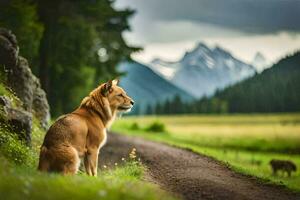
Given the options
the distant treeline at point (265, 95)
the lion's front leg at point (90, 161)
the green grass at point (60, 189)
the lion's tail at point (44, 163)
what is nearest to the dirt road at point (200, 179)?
the lion's front leg at point (90, 161)

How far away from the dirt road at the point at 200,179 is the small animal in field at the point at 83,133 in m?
2.18

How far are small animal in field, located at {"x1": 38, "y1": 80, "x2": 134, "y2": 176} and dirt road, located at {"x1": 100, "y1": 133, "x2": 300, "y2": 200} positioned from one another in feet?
7.15

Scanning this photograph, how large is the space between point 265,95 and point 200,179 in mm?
93501

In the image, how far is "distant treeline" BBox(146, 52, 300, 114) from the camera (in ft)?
315

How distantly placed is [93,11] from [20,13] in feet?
36.8

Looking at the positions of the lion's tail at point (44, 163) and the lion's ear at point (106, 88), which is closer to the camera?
the lion's tail at point (44, 163)

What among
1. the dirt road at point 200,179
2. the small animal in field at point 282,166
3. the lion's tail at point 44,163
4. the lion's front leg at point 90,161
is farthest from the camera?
the small animal in field at point 282,166

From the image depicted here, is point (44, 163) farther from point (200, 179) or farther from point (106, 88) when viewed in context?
point (200, 179)

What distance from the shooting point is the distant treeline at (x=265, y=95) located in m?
96.0

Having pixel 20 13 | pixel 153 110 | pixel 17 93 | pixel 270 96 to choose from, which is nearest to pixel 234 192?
pixel 17 93

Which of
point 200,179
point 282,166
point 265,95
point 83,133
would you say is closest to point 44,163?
point 83,133

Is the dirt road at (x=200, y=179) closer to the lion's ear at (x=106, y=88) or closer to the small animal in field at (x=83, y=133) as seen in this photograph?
the small animal in field at (x=83, y=133)

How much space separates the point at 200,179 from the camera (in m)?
16.8

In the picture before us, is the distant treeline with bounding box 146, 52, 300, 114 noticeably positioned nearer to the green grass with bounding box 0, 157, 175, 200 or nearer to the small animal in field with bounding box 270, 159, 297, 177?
the small animal in field with bounding box 270, 159, 297, 177
